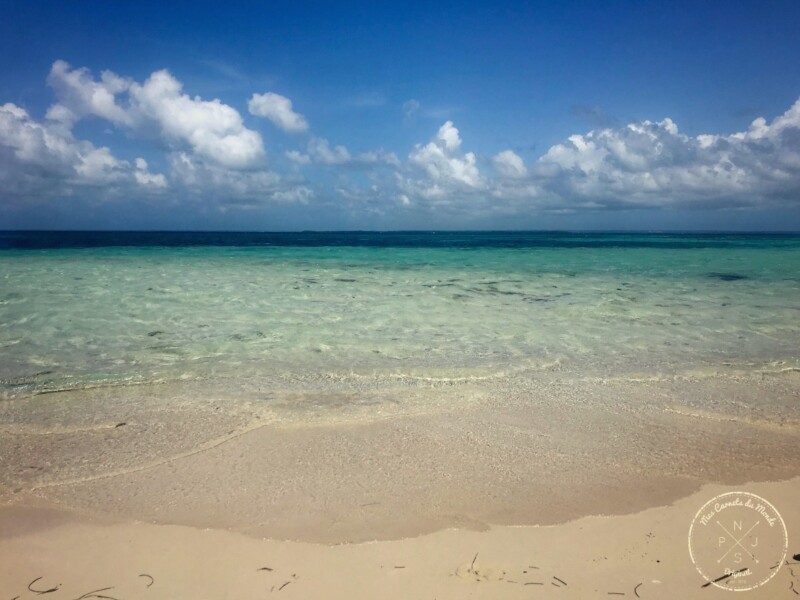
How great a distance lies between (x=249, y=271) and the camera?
70.2ft

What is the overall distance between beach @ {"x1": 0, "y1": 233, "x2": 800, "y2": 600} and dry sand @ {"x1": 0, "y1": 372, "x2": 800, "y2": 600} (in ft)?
0.06

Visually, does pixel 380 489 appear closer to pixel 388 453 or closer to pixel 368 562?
pixel 388 453

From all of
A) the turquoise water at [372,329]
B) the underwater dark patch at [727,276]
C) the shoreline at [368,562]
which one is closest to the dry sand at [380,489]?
the shoreline at [368,562]

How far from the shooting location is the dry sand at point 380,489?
2684mm

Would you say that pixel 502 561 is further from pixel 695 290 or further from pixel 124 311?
pixel 695 290

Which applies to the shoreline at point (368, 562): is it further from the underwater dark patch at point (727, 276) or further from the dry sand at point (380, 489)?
the underwater dark patch at point (727, 276)

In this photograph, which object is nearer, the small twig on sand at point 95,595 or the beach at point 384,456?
the small twig on sand at point 95,595

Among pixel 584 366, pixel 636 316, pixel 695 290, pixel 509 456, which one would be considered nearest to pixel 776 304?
pixel 695 290

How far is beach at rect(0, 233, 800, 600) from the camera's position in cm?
274

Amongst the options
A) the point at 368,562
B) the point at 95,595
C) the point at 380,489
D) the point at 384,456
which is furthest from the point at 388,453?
the point at 95,595

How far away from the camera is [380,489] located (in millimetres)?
3541

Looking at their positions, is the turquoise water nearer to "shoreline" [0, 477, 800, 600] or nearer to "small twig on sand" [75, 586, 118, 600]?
"shoreline" [0, 477, 800, 600]

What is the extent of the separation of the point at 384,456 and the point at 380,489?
51 cm

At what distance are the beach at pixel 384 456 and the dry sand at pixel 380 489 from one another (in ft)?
0.06
